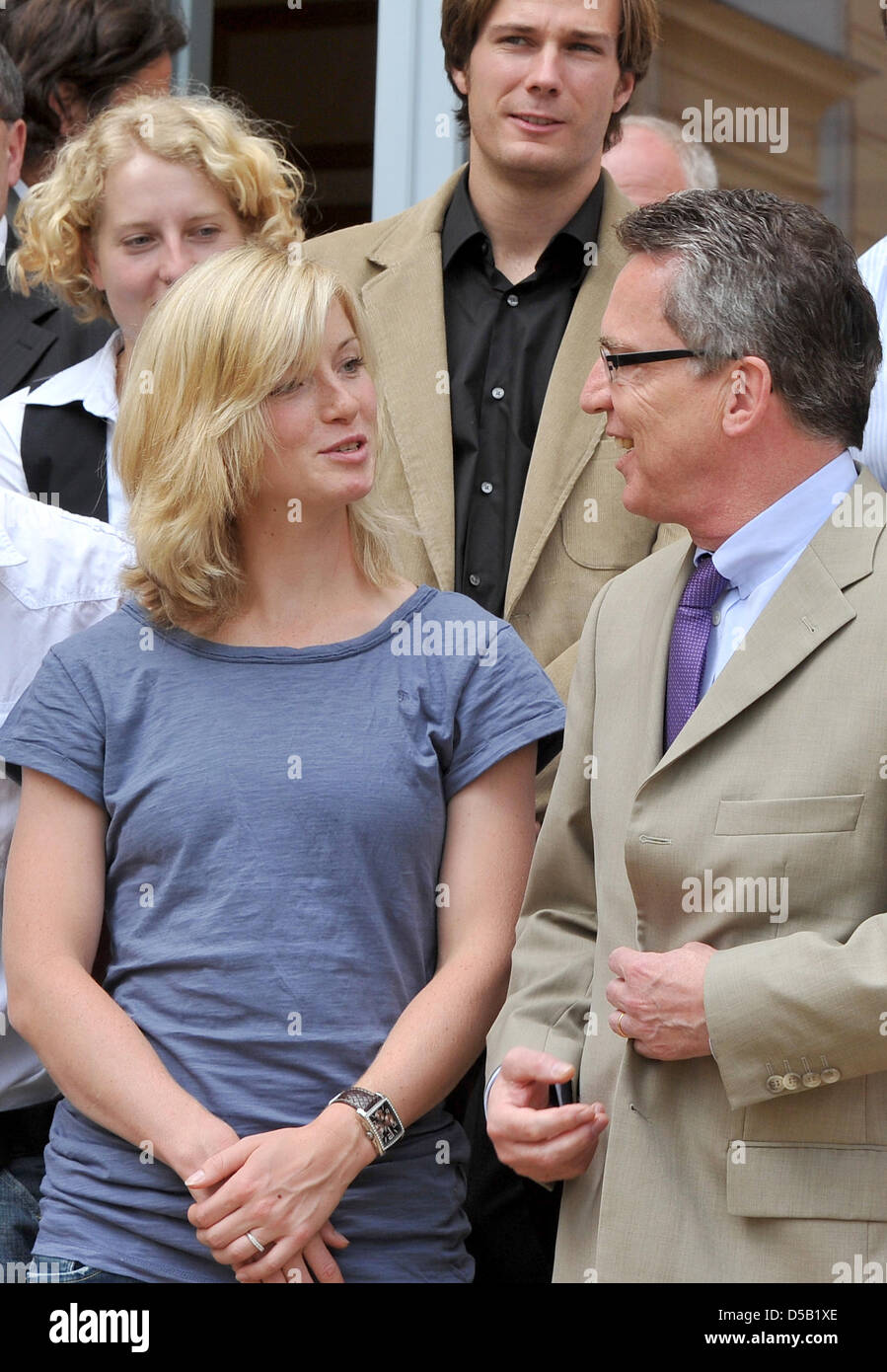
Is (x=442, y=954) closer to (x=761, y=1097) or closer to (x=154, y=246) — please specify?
(x=761, y=1097)

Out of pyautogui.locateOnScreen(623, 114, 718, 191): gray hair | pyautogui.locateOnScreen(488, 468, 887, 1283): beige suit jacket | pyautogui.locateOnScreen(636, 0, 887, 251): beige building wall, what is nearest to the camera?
pyautogui.locateOnScreen(488, 468, 887, 1283): beige suit jacket

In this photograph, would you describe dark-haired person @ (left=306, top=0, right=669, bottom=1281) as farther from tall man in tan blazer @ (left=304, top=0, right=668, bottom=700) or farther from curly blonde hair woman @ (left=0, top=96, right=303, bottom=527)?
curly blonde hair woman @ (left=0, top=96, right=303, bottom=527)

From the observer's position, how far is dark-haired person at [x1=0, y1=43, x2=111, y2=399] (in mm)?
3758

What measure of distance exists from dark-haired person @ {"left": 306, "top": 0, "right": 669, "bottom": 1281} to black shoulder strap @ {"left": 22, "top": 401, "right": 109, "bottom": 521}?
1.81 feet

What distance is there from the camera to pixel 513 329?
10.7ft

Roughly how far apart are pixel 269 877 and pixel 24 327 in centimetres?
A: 204

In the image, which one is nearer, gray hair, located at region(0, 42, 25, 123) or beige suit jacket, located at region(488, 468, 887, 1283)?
beige suit jacket, located at region(488, 468, 887, 1283)

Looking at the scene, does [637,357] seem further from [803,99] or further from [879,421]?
[803,99]

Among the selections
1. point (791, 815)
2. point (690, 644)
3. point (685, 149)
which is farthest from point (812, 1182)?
point (685, 149)

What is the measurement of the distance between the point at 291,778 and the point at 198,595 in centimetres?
33

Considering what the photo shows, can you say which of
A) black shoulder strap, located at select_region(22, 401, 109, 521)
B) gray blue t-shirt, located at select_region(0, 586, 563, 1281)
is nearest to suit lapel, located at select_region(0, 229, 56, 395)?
black shoulder strap, located at select_region(22, 401, 109, 521)

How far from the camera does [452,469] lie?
3.15 m

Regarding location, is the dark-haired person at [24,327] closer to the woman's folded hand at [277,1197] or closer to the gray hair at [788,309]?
the gray hair at [788,309]

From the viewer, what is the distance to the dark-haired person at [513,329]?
3041 mm
